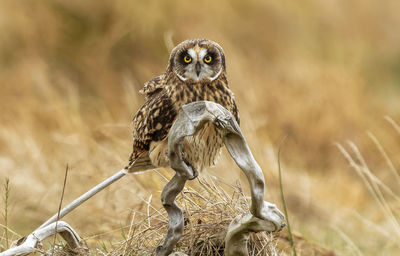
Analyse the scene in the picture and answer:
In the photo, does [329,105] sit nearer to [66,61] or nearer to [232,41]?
[232,41]

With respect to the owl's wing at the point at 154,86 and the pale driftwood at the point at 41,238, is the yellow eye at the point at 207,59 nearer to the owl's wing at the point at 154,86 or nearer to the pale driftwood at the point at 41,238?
the owl's wing at the point at 154,86

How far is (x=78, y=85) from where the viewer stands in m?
6.60

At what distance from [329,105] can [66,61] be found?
2481mm

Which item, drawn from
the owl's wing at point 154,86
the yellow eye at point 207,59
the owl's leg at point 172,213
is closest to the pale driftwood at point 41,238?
the owl's leg at point 172,213

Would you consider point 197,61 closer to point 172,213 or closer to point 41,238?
point 172,213

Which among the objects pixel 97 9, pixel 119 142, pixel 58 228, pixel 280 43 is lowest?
pixel 58 228

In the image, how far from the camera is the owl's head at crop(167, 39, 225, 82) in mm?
2062

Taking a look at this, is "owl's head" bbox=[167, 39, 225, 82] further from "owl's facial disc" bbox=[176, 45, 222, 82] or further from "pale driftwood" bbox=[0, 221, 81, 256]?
"pale driftwood" bbox=[0, 221, 81, 256]

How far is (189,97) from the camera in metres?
2.17

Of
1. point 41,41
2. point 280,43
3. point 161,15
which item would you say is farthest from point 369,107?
point 41,41

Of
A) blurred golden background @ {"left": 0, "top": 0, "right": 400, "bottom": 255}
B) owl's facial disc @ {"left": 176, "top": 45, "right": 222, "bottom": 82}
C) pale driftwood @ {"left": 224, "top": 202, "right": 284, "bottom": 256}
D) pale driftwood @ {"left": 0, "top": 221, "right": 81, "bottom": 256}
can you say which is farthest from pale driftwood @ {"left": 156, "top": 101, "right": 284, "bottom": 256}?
blurred golden background @ {"left": 0, "top": 0, "right": 400, "bottom": 255}

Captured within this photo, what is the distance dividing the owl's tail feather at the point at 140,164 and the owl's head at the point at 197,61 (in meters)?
0.38

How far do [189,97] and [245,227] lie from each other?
0.50 metres

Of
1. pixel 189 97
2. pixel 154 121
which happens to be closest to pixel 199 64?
pixel 189 97
